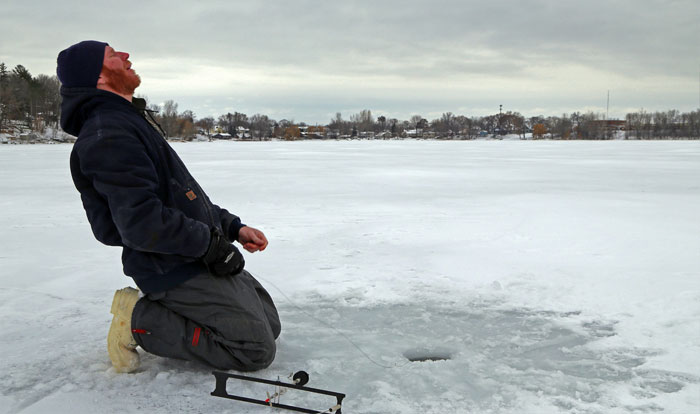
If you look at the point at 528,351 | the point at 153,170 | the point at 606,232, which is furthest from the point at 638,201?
the point at 153,170

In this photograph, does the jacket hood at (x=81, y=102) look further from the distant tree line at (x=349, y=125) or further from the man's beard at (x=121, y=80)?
the distant tree line at (x=349, y=125)

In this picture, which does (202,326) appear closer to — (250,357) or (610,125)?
(250,357)

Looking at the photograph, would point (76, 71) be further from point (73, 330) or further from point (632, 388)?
point (632, 388)

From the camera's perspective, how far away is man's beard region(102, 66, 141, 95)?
7.59 feet

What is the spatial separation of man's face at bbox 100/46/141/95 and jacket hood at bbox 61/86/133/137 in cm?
6

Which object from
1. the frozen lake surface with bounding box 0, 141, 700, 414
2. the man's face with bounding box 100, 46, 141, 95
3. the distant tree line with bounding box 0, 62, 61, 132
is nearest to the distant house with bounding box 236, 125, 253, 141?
the distant tree line with bounding box 0, 62, 61, 132

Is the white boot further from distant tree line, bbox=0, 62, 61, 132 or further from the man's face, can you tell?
distant tree line, bbox=0, 62, 61, 132

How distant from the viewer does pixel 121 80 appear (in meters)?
2.34

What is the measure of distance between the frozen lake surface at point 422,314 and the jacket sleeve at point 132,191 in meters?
0.66

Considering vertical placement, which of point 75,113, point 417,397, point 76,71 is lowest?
point 417,397

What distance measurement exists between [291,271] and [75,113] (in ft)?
7.46

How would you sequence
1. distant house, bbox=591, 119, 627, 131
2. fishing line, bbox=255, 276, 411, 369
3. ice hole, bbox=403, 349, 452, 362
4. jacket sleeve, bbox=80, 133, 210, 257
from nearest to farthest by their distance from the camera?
1. jacket sleeve, bbox=80, 133, 210, 257
2. fishing line, bbox=255, 276, 411, 369
3. ice hole, bbox=403, 349, 452, 362
4. distant house, bbox=591, 119, 627, 131

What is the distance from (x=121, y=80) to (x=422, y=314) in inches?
82.3

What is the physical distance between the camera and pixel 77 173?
2.31 meters
